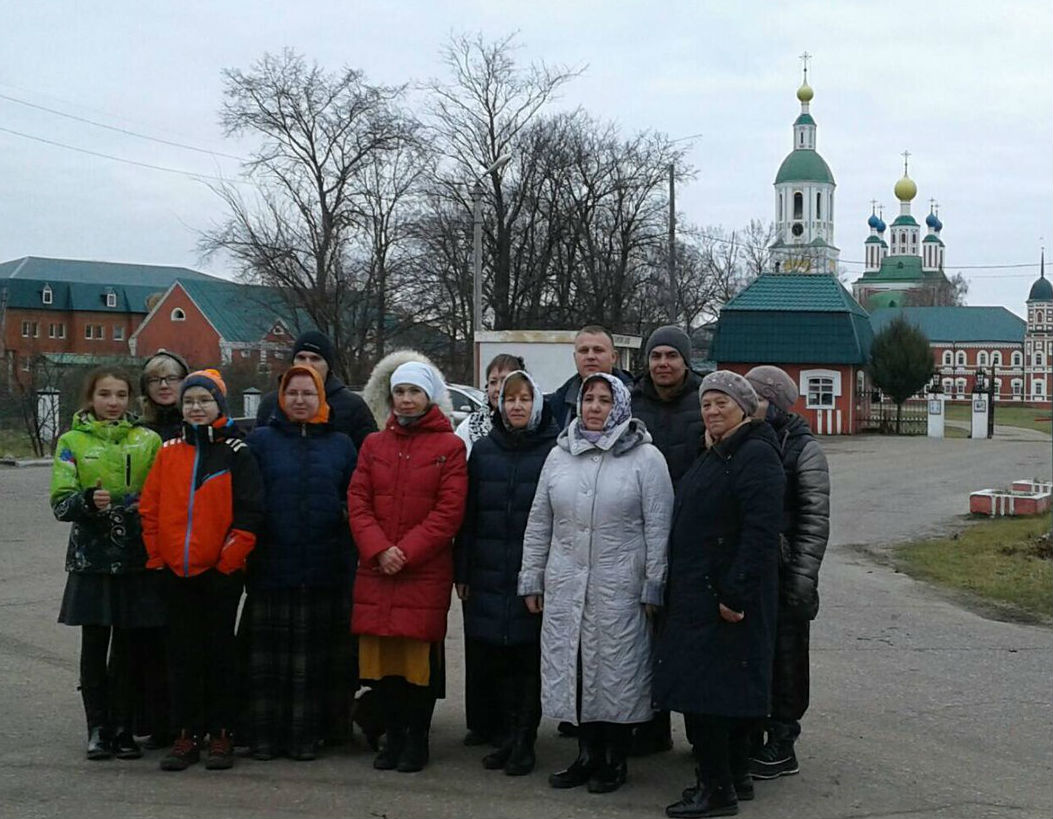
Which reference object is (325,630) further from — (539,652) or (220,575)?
(539,652)

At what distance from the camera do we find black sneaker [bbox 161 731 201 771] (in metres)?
5.68

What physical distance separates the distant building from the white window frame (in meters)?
49.4

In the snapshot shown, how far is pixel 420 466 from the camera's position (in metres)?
5.69

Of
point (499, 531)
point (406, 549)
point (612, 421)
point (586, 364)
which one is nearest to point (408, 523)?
point (406, 549)

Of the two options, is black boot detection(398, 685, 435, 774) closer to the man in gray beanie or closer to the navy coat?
the navy coat

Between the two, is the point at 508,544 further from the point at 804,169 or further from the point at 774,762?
the point at 804,169

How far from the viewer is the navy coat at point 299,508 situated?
577cm

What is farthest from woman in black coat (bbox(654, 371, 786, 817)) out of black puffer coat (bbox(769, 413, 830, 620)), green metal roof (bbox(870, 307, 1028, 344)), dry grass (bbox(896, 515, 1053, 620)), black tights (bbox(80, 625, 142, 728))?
green metal roof (bbox(870, 307, 1028, 344))

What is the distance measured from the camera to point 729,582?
504cm

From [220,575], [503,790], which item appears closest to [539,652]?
[503,790]

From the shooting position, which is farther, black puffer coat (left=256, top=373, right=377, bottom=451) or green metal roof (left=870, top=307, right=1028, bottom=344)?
green metal roof (left=870, top=307, right=1028, bottom=344)

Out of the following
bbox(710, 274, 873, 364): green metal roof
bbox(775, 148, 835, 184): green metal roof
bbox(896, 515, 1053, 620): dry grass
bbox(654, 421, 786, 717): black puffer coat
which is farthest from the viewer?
bbox(775, 148, 835, 184): green metal roof

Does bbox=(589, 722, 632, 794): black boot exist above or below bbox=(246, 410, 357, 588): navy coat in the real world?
below

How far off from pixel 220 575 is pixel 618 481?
1.88 meters
